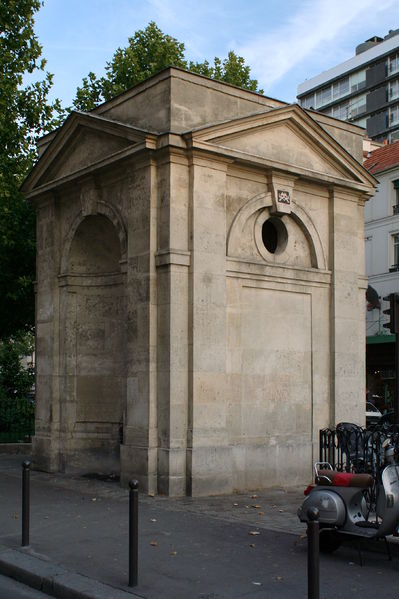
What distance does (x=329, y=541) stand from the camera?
7980mm

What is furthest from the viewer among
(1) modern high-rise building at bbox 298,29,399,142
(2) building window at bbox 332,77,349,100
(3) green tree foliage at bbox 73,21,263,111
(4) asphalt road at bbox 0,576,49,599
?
(2) building window at bbox 332,77,349,100

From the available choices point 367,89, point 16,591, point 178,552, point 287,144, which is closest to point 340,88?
point 367,89

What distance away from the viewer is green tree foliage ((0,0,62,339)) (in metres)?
19.8

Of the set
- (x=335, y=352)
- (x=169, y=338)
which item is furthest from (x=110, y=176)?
(x=335, y=352)

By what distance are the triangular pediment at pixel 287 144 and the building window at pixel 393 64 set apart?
5586cm

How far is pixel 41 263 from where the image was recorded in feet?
50.3

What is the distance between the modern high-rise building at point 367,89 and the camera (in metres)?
65.9

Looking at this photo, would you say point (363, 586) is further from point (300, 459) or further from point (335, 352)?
point (335, 352)

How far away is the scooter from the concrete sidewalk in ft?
1.04

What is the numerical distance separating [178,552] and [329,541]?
1.65m

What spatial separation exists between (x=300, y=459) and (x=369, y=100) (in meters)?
60.9

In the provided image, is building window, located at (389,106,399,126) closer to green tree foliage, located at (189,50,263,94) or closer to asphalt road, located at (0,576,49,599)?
green tree foliage, located at (189,50,263,94)

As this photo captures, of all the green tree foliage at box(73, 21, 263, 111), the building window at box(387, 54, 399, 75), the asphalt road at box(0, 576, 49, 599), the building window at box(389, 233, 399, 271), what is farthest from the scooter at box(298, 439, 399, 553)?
the building window at box(387, 54, 399, 75)

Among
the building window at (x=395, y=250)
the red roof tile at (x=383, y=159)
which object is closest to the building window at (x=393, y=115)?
the red roof tile at (x=383, y=159)
